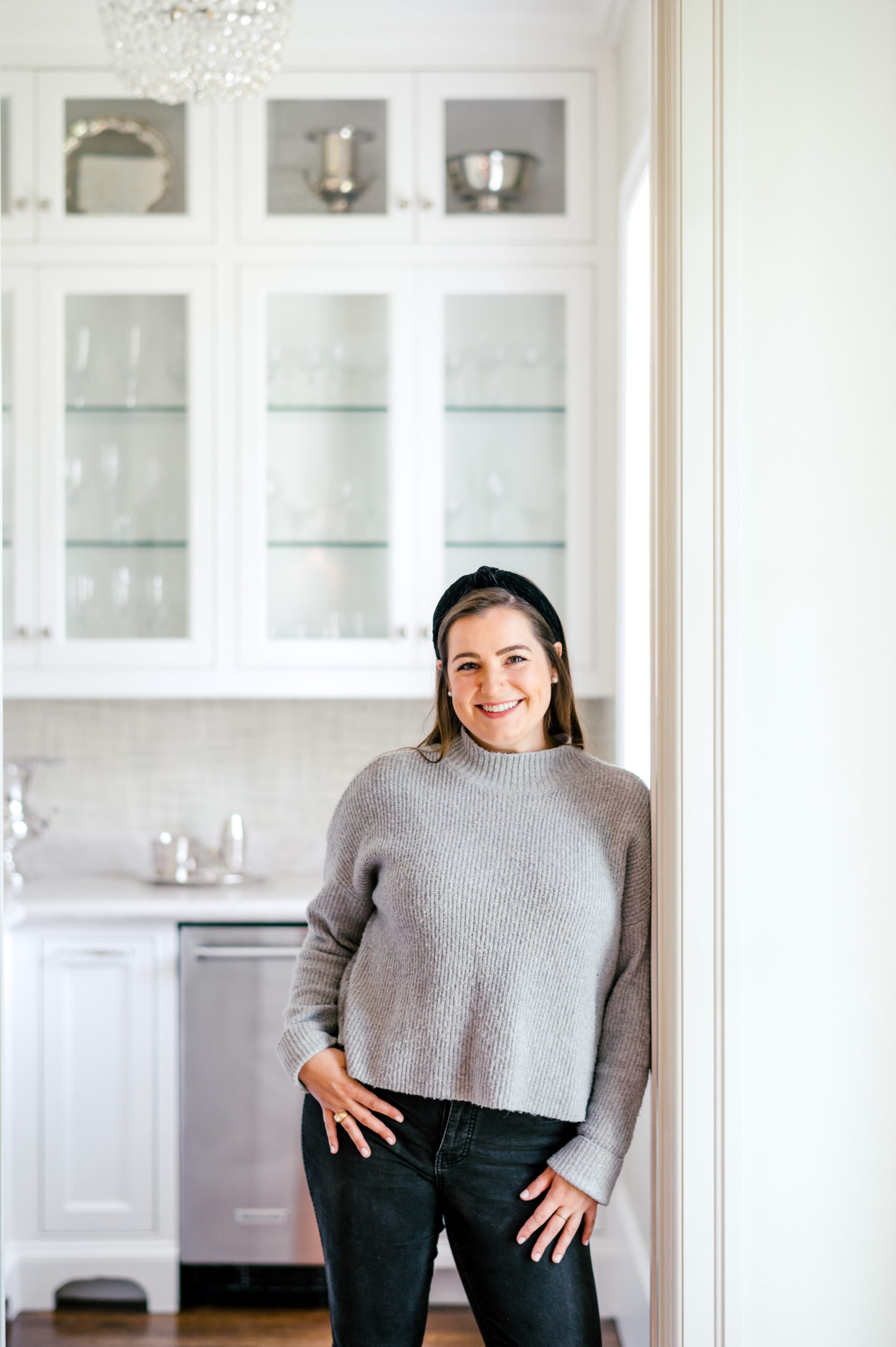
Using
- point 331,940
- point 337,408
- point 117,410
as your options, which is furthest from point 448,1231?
point 117,410

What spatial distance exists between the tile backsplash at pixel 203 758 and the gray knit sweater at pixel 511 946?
1589 millimetres

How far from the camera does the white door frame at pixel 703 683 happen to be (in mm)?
1123

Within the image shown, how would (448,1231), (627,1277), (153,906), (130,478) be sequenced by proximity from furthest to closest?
(130,478)
(153,906)
(627,1277)
(448,1231)

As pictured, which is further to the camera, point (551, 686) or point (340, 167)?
point (340, 167)

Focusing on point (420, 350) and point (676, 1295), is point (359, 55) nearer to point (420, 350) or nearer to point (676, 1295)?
point (420, 350)

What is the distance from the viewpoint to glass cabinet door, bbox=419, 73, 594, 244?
2.52 meters

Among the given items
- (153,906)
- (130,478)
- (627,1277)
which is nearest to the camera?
(627,1277)

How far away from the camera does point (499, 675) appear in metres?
1.29

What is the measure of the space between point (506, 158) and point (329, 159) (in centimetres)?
41

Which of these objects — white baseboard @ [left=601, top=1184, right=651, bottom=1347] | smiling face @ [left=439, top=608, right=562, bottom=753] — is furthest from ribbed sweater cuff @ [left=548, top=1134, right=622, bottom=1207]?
white baseboard @ [left=601, top=1184, right=651, bottom=1347]

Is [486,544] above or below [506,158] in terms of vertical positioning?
below

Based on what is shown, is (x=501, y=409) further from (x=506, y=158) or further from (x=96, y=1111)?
(x=96, y=1111)

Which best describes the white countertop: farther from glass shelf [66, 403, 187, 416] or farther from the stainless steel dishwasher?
glass shelf [66, 403, 187, 416]

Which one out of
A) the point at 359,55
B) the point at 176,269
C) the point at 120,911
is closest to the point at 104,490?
the point at 176,269
